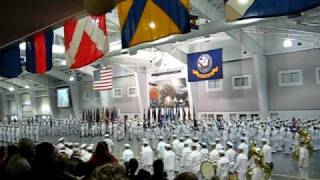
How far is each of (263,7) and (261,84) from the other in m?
17.9

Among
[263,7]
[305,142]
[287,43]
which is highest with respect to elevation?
[287,43]

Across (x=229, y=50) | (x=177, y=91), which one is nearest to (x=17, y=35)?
(x=229, y=50)

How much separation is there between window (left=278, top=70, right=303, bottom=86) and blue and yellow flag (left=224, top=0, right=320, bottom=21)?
16.6 m

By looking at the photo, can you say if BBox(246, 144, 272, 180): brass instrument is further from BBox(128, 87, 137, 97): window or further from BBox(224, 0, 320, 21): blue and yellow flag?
BBox(128, 87, 137, 97): window

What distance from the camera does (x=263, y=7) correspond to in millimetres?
5684

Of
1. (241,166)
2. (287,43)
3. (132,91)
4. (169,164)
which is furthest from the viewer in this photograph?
(132,91)

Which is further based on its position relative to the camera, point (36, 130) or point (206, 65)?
point (36, 130)

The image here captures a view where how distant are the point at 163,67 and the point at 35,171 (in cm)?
2635

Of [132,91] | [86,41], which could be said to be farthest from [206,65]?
[86,41]

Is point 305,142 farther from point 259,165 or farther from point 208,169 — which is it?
point 208,169

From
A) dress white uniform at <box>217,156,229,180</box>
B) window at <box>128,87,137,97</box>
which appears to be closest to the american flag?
window at <box>128,87,137,97</box>

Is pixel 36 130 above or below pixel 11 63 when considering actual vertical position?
below

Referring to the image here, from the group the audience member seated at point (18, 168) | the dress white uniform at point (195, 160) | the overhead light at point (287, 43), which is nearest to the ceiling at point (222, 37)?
the overhead light at point (287, 43)

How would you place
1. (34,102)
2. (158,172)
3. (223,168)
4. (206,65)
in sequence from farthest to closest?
(34,102) < (206,65) < (223,168) < (158,172)
